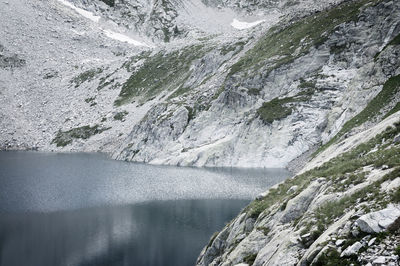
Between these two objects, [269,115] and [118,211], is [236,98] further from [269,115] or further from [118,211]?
[118,211]

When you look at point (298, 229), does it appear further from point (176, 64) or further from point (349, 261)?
point (176, 64)

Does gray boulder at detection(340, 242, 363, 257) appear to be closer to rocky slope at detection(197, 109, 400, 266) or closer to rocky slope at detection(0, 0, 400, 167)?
rocky slope at detection(197, 109, 400, 266)

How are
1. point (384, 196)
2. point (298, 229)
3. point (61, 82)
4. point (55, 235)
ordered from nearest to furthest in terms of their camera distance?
point (384, 196)
point (298, 229)
point (55, 235)
point (61, 82)

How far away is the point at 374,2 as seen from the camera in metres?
86.0

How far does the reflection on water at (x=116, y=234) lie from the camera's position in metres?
34.2

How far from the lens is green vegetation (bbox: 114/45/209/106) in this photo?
5807 inches

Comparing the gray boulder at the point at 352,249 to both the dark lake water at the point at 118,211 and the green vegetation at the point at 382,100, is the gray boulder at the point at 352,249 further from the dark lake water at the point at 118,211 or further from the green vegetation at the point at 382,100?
the green vegetation at the point at 382,100

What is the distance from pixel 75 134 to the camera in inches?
5645

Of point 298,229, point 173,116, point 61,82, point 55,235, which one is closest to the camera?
point 298,229

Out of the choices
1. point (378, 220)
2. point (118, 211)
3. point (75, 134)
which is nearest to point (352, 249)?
point (378, 220)

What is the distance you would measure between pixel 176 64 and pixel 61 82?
65.5m

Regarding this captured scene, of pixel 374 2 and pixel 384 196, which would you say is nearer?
pixel 384 196

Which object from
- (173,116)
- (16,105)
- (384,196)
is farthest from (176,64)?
(384,196)

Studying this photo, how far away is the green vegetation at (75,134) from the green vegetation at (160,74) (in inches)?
710
